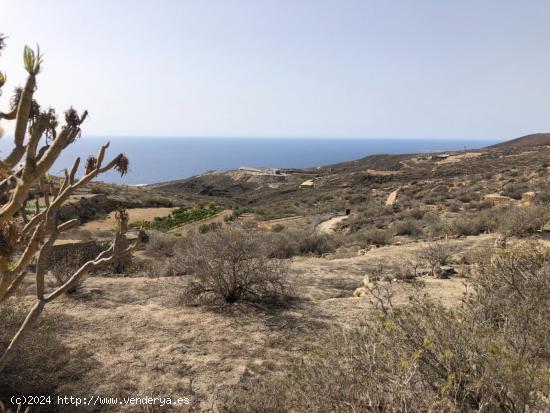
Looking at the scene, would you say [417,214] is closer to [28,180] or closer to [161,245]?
[161,245]

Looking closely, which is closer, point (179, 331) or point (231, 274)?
point (179, 331)

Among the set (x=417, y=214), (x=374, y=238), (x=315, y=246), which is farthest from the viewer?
(x=417, y=214)

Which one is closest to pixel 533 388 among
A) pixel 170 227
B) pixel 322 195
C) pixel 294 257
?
pixel 294 257

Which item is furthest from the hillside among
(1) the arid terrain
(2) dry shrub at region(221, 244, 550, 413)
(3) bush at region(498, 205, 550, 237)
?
(2) dry shrub at region(221, 244, 550, 413)

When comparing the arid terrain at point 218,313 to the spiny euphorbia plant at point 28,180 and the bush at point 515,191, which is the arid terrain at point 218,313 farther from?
the bush at point 515,191

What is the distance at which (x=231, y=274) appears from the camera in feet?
25.5

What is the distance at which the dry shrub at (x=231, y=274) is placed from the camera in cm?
764

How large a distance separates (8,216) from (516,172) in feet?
111

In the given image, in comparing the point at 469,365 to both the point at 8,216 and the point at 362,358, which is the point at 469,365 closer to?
the point at 362,358

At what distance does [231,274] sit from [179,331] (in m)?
1.71

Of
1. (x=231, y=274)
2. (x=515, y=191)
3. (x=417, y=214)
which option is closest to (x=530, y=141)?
(x=515, y=191)

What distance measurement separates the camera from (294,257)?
13.4 m

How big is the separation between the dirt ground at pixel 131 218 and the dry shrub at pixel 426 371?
18422mm

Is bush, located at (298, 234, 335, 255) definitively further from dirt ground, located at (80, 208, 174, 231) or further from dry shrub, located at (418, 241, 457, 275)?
Answer: dirt ground, located at (80, 208, 174, 231)
